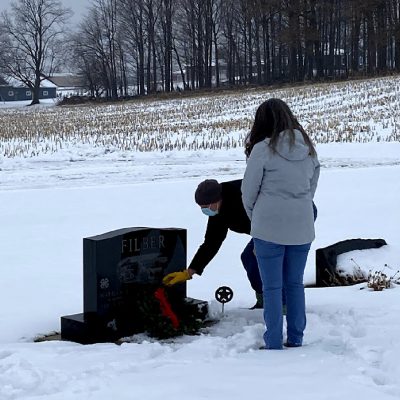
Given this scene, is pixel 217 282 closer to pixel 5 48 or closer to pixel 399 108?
pixel 399 108

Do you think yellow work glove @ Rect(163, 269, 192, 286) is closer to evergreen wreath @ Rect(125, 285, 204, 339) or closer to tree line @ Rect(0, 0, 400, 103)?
evergreen wreath @ Rect(125, 285, 204, 339)

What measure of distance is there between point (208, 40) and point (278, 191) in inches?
2842

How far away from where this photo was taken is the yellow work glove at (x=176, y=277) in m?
5.55

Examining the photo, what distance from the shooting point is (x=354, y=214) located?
10211 millimetres

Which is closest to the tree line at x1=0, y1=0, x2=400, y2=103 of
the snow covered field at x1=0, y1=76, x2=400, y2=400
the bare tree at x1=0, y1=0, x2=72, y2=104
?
the bare tree at x1=0, y1=0, x2=72, y2=104

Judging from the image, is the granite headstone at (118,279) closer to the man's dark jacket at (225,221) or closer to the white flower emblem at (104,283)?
the white flower emblem at (104,283)

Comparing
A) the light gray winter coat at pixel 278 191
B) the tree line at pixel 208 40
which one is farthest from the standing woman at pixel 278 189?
the tree line at pixel 208 40

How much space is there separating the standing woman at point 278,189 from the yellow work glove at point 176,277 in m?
0.88

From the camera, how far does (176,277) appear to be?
5551 millimetres

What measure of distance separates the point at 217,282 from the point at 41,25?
82899mm

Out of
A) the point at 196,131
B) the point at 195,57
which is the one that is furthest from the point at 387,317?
the point at 195,57

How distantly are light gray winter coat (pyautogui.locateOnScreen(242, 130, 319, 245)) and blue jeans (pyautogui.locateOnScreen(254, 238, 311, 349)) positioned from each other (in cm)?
10

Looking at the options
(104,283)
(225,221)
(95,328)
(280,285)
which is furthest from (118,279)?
(280,285)

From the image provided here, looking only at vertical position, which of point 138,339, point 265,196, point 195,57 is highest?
point 195,57
